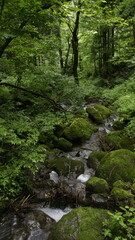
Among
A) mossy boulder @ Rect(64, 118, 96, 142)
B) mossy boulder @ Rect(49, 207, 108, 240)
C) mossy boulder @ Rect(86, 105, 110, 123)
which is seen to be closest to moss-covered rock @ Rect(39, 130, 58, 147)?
mossy boulder @ Rect(64, 118, 96, 142)

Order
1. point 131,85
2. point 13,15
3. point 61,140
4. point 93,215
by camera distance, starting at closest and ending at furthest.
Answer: point 13,15, point 93,215, point 61,140, point 131,85

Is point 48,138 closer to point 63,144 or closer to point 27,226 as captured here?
point 63,144

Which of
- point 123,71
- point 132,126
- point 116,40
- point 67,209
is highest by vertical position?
point 116,40

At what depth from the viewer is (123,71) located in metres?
18.3

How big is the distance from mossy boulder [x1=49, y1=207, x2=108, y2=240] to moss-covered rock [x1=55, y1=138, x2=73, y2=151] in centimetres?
390

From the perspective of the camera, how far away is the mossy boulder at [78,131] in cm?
844

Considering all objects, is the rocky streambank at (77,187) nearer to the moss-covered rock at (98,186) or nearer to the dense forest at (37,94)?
the moss-covered rock at (98,186)

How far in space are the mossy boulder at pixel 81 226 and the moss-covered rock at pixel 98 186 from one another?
97cm

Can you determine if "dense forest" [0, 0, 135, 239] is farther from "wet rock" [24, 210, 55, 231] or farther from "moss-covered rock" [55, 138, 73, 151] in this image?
"wet rock" [24, 210, 55, 231]

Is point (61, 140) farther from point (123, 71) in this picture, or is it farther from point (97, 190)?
point (123, 71)

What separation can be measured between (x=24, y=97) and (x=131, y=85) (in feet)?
27.4

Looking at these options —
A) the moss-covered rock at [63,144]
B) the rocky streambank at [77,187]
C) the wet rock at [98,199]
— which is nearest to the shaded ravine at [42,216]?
the rocky streambank at [77,187]

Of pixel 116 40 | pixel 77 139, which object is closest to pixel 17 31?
pixel 77 139

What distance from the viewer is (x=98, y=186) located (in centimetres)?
508
